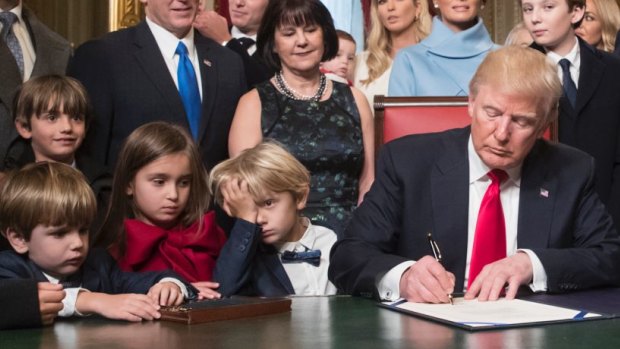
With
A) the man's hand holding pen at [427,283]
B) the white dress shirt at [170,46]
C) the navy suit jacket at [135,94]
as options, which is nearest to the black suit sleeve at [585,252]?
the man's hand holding pen at [427,283]

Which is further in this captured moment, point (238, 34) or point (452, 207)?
point (238, 34)

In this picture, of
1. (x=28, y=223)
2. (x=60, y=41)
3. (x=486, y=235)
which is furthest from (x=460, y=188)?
(x=60, y=41)

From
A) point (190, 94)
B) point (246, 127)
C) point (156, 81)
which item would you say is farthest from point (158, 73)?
point (246, 127)

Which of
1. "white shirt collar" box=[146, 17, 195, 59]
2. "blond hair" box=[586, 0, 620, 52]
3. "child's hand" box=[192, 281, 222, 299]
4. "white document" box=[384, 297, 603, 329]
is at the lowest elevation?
"white document" box=[384, 297, 603, 329]

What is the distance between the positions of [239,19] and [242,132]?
1.38 m

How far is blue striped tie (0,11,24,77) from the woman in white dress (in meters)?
1.65

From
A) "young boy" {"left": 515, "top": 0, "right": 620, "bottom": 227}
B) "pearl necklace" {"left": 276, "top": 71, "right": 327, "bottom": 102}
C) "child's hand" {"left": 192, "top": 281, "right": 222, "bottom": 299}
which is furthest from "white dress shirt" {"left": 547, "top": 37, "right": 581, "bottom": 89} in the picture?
"child's hand" {"left": 192, "top": 281, "right": 222, "bottom": 299}

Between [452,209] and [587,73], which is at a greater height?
[587,73]

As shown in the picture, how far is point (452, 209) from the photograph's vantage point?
304 centimetres

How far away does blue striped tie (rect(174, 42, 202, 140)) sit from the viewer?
4.02m

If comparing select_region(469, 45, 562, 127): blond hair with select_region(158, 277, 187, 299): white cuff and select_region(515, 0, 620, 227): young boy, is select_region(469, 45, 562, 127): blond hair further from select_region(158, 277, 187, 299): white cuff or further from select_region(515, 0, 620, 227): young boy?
select_region(515, 0, 620, 227): young boy

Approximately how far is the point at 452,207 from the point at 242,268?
0.65 metres

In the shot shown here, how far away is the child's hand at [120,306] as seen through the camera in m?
2.38

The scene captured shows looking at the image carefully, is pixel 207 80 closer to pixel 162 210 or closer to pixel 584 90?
pixel 162 210
